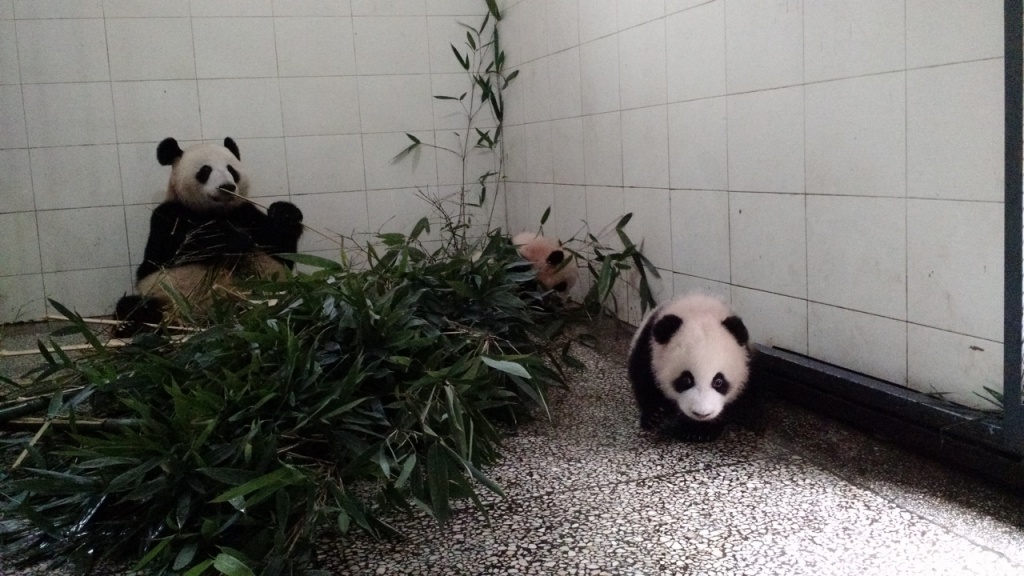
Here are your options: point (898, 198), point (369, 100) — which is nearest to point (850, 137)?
Result: point (898, 198)

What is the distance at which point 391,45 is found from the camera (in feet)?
18.0

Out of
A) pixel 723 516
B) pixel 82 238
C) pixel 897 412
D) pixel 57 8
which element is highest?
pixel 57 8

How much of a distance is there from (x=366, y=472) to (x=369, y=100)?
3.68 m

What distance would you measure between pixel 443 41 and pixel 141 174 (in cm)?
202

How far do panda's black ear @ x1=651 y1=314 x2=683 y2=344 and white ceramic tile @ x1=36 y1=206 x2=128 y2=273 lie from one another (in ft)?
12.2

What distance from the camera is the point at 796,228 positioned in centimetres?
296

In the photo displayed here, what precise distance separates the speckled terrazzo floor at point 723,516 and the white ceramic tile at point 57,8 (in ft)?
12.6

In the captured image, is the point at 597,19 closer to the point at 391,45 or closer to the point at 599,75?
the point at 599,75

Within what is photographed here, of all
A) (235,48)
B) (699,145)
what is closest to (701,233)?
(699,145)

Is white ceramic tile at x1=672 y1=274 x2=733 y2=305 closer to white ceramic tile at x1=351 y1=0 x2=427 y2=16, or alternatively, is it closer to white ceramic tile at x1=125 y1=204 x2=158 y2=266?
white ceramic tile at x1=351 y1=0 x2=427 y2=16

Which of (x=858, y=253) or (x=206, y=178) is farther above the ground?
(x=206, y=178)

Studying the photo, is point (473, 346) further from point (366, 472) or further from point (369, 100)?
point (369, 100)

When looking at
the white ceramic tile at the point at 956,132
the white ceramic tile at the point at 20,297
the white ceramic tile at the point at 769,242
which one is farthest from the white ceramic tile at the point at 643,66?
the white ceramic tile at the point at 20,297

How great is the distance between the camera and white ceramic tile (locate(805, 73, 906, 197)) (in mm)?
2510
